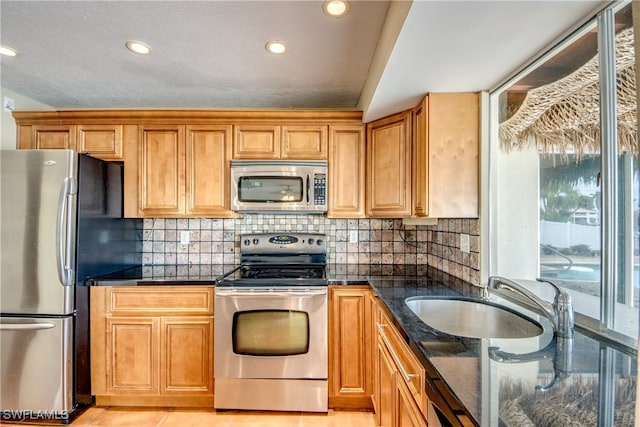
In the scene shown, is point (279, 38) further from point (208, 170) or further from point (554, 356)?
point (554, 356)

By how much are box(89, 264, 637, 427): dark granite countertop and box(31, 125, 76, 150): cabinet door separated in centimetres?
271

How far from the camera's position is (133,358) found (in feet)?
7.07

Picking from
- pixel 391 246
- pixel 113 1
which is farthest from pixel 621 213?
pixel 113 1

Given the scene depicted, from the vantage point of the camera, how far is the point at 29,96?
8.21ft

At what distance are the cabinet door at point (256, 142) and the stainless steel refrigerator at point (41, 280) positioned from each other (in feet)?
3.40

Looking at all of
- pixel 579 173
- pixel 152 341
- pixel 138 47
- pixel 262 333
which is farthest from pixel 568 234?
pixel 152 341

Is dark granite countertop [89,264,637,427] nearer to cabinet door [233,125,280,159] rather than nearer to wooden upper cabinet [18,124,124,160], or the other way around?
cabinet door [233,125,280,159]

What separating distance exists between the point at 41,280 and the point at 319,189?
190 centimetres

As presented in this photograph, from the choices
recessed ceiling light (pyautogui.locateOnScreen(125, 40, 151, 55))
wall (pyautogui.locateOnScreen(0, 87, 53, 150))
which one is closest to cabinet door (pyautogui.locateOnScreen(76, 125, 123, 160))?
wall (pyautogui.locateOnScreen(0, 87, 53, 150))

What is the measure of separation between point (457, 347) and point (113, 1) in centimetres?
201

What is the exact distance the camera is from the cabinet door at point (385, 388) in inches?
57.5

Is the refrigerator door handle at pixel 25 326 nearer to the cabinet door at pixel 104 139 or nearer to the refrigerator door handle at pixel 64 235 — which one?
the refrigerator door handle at pixel 64 235

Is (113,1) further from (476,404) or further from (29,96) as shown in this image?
(476,404)

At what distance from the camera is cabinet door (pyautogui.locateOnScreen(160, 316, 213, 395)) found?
2.15 m
